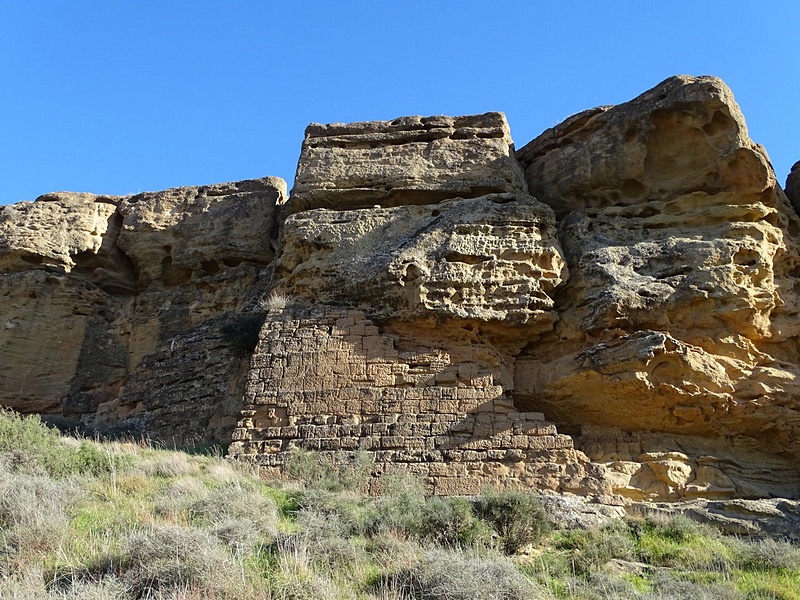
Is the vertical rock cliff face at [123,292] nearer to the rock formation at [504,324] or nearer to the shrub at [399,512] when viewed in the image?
the rock formation at [504,324]

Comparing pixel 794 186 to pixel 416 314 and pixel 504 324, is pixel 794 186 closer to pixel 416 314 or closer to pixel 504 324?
pixel 504 324

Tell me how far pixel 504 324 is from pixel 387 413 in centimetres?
191

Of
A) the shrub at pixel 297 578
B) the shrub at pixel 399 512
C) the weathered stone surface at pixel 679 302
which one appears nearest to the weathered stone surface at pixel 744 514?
the weathered stone surface at pixel 679 302

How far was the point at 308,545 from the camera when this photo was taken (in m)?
6.03

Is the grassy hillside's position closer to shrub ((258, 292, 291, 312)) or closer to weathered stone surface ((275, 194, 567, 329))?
weathered stone surface ((275, 194, 567, 329))

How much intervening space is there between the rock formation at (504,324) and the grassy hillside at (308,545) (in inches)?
58.2

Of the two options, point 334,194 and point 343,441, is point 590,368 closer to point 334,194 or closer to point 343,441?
point 343,441

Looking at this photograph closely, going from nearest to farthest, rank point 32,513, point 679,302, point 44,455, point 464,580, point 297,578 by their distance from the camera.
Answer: point 464,580 < point 297,578 < point 32,513 < point 44,455 < point 679,302

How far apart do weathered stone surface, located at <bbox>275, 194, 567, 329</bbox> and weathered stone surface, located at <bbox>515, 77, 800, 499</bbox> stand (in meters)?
0.57

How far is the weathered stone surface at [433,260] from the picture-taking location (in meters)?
10.3

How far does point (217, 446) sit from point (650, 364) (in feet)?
17.7

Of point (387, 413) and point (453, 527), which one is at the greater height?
point (387, 413)

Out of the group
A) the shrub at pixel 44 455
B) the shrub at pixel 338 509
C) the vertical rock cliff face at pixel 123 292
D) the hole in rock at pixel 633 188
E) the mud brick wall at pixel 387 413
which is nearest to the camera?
the shrub at pixel 338 509

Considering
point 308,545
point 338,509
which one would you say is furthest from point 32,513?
point 338,509
